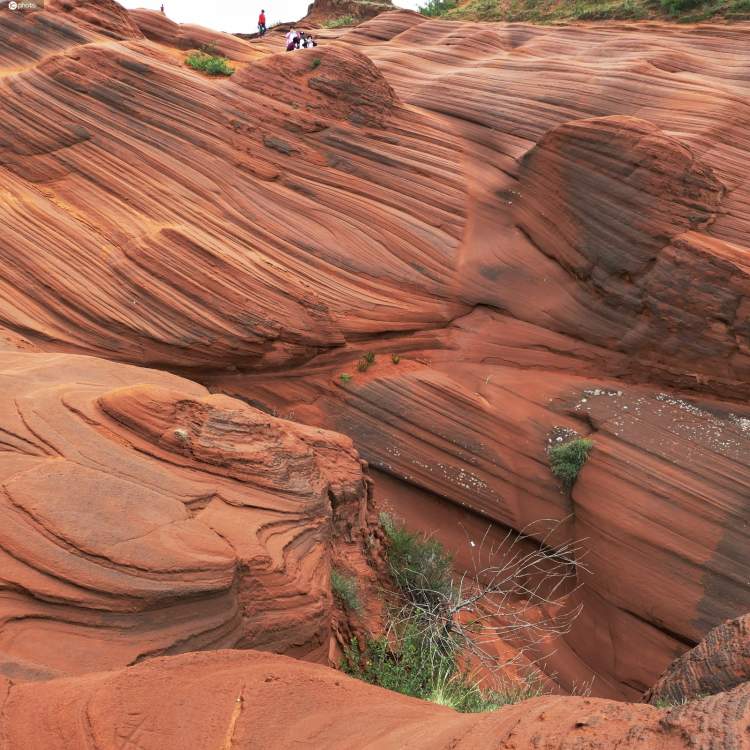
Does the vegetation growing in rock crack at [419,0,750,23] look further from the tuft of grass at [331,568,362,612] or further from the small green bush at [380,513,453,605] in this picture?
the tuft of grass at [331,568,362,612]

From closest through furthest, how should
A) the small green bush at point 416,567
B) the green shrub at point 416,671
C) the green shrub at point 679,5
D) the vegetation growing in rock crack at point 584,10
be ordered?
the green shrub at point 416,671 < the small green bush at point 416,567 < the vegetation growing in rock crack at point 584,10 < the green shrub at point 679,5

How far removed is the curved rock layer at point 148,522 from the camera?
13.8 feet

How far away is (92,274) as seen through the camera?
32.6ft

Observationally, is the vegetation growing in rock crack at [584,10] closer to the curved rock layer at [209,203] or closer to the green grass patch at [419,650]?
the curved rock layer at [209,203]

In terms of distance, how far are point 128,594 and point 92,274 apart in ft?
22.4

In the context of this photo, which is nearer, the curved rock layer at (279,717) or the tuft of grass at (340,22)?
the curved rock layer at (279,717)

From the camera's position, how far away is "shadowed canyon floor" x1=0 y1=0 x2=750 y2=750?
21.4 feet

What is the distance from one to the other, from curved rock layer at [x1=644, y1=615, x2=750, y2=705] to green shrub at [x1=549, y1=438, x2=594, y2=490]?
4.01 m

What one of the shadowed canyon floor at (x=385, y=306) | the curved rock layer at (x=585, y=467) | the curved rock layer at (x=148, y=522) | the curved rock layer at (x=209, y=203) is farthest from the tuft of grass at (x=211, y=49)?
the curved rock layer at (x=148, y=522)

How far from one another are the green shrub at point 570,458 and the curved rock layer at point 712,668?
4012mm

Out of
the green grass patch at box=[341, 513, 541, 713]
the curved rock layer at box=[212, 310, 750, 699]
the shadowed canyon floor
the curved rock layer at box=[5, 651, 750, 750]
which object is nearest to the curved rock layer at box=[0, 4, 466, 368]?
the shadowed canyon floor

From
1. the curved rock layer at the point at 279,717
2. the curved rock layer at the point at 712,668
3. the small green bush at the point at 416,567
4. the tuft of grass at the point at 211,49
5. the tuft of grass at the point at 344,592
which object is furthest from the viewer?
the tuft of grass at the point at 211,49

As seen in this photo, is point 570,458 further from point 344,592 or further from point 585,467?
point 344,592

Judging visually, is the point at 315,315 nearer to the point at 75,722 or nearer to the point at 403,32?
the point at 75,722
